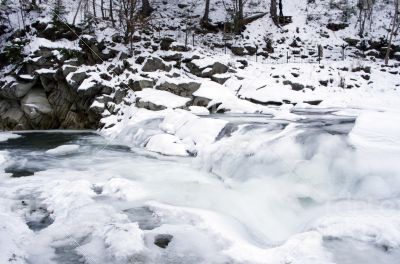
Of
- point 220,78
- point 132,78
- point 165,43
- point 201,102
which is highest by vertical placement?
point 165,43

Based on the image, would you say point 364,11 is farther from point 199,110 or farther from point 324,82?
point 199,110

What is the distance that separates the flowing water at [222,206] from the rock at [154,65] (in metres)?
9.25

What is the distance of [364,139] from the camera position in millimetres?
6074

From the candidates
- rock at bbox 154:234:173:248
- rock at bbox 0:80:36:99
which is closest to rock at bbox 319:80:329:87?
rock at bbox 0:80:36:99

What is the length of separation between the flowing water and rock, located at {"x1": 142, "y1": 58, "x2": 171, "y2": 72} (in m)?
9.25

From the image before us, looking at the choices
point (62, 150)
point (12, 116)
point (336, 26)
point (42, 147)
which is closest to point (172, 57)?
point (12, 116)

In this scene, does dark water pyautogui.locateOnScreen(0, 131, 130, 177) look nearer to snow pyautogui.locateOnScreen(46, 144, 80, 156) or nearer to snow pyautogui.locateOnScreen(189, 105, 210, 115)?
snow pyautogui.locateOnScreen(46, 144, 80, 156)

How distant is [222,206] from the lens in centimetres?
577

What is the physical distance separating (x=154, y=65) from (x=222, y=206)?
41.5 ft

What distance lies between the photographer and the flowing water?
406 cm

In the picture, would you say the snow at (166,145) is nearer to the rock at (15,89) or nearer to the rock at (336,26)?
the rock at (15,89)

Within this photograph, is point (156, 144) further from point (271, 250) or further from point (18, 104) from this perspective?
point (18, 104)

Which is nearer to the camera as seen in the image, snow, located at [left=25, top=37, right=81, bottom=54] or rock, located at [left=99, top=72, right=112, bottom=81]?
rock, located at [left=99, top=72, right=112, bottom=81]

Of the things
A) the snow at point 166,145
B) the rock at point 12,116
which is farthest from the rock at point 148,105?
the rock at point 12,116
